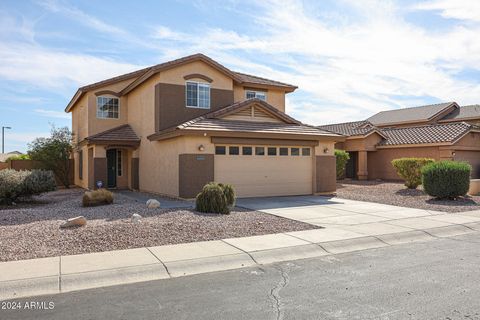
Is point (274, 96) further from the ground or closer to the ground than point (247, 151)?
further from the ground

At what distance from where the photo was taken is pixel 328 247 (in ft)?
27.6

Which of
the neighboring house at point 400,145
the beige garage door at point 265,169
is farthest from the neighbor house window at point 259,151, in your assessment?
the neighboring house at point 400,145

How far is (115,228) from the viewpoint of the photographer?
9.44 m

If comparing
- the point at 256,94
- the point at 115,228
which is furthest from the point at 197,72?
the point at 115,228

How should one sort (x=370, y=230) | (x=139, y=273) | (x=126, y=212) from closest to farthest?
(x=139, y=273) < (x=370, y=230) < (x=126, y=212)

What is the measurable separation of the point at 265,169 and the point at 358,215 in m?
6.09

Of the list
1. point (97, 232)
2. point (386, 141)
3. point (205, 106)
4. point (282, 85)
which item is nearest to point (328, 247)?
point (97, 232)

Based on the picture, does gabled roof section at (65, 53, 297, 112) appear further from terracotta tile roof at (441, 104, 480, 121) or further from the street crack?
terracotta tile roof at (441, 104, 480, 121)

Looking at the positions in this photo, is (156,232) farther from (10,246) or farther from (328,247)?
(328,247)

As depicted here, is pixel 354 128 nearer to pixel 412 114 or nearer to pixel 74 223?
pixel 412 114

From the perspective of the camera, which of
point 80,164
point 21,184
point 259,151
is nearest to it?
point 21,184

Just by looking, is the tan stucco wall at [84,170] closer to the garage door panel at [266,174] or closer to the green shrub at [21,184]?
the green shrub at [21,184]

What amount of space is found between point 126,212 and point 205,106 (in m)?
8.75

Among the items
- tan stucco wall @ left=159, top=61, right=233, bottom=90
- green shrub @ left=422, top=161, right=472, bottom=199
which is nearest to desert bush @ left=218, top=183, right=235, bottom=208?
tan stucco wall @ left=159, top=61, right=233, bottom=90
